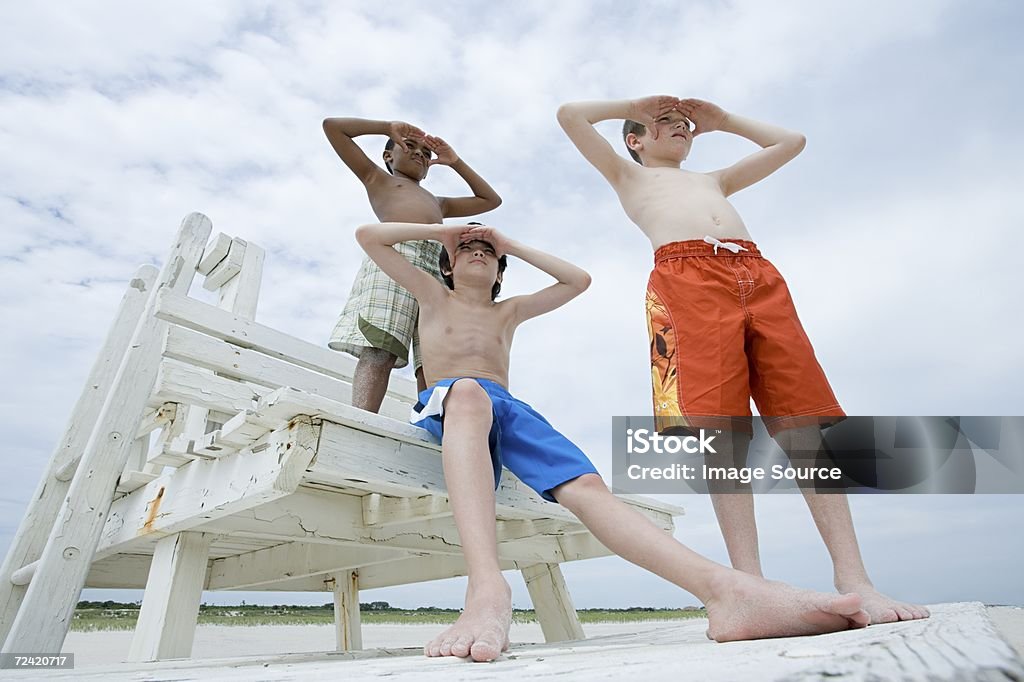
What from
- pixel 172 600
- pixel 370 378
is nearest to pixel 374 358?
pixel 370 378

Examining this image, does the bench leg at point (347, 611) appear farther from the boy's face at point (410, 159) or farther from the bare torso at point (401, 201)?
the boy's face at point (410, 159)

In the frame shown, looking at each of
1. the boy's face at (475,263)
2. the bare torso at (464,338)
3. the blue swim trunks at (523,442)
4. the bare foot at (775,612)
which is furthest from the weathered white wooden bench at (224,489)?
the bare foot at (775,612)

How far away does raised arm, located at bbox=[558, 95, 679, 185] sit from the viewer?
2.42 meters

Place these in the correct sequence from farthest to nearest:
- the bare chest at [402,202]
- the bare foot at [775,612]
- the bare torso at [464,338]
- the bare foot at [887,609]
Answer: the bare chest at [402,202] → the bare torso at [464,338] → the bare foot at [887,609] → the bare foot at [775,612]

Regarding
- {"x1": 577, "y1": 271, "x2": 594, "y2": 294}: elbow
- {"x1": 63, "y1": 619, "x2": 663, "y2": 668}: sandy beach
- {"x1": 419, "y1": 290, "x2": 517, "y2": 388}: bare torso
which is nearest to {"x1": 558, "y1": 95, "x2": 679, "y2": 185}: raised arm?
{"x1": 577, "y1": 271, "x2": 594, "y2": 294}: elbow

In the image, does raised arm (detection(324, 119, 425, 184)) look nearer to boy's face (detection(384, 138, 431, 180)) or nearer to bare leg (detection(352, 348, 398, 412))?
boy's face (detection(384, 138, 431, 180))

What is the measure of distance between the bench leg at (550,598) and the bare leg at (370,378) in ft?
4.42

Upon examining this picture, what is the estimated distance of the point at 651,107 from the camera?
2.46 meters

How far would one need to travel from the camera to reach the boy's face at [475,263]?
2.38 m

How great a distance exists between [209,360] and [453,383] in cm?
130

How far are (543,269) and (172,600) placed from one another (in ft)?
5.45

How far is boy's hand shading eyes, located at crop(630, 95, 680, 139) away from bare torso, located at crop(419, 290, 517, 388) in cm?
91

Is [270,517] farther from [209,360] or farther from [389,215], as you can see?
[389,215]

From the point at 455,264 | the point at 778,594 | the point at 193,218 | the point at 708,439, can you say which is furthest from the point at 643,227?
the point at 193,218
